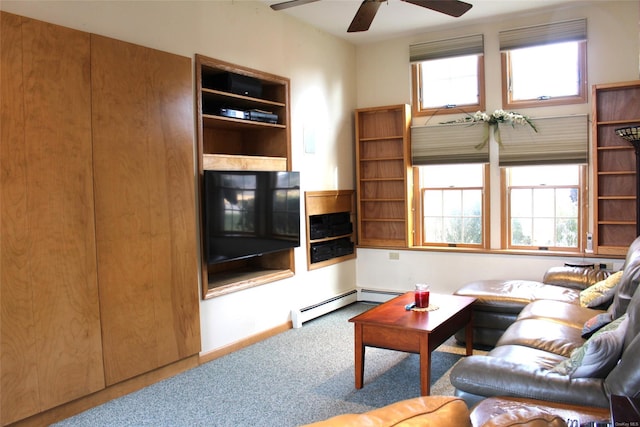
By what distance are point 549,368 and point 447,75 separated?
13.4 ft

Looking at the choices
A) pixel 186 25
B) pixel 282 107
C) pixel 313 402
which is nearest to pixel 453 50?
pixel 282 107

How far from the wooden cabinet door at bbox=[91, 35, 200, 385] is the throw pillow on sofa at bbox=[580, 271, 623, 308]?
2.95 meters

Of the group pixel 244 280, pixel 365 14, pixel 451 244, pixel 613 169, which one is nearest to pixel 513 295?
pixel 451 244

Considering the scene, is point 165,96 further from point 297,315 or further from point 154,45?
point 297,315

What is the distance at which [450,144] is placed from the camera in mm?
5598

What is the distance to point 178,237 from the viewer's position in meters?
3.70

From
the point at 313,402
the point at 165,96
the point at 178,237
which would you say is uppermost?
the point at 165,96

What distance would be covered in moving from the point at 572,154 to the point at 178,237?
12.6 feet

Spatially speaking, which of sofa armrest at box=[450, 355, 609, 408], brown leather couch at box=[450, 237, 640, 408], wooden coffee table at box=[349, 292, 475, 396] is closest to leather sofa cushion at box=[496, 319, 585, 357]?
brown leather couch at box=[450, 237, 640, 408]

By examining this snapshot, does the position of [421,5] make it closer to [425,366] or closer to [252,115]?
[252,115]

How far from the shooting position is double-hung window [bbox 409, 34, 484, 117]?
550 cm

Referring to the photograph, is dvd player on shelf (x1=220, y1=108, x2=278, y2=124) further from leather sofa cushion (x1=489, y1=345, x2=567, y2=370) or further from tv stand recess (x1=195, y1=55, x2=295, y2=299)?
leather sofa cushion (x1=489, y1=345, x2=567, y2=370)

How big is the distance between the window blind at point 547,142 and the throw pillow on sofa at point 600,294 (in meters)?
1.64

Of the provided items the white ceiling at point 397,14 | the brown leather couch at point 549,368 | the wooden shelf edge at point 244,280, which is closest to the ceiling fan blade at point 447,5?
the white ceiling at point 397,14
